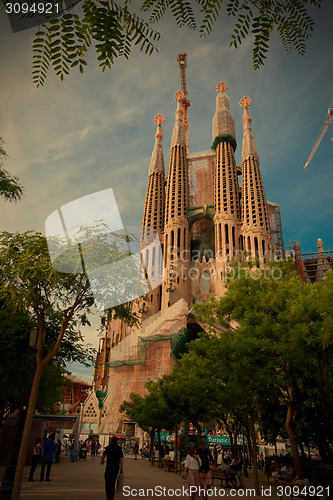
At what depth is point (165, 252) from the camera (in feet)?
216

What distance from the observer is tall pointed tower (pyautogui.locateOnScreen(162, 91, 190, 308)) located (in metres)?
61.3

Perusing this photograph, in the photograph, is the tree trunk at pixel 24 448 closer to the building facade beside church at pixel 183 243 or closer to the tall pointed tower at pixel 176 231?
the building facade beside church at pixel 183 243

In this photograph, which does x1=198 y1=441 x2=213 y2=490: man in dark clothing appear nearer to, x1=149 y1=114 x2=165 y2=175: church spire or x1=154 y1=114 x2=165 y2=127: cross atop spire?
x1=149 y1=114 x2=165 y2=175: church spire

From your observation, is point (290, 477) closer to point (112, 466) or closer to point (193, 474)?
point (193, 474)

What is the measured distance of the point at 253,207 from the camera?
6462cm

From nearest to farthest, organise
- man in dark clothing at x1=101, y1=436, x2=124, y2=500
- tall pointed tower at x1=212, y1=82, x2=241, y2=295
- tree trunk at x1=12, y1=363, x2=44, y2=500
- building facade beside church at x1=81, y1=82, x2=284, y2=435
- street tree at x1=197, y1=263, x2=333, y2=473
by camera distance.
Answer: tree trunk at x1=12, y1=363, x2=44, y2=500 < man in dark clothing at x1=101, y1=436, x2=124, y2=500 < street tree at x1=197, y1=263, x2=333, y2=473 < building facade beside church at x1=81, y1=82, x2=284, y2=435 < tall pointed tower at x1=212, y1=82, x2=241, y2=295

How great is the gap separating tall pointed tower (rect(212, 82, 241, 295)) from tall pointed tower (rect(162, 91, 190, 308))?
5815 millimetres

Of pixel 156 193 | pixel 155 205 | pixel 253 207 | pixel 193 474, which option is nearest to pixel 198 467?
pixel 193 474

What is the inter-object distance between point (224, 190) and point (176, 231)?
12.3 meters

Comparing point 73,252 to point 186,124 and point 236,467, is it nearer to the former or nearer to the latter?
point 236,467

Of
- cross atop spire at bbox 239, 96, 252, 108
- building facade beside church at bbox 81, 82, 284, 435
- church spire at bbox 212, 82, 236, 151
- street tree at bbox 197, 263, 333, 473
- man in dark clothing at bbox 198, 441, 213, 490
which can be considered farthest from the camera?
cross atop spire at bbox 239, 96, 252, 108

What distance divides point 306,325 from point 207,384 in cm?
745

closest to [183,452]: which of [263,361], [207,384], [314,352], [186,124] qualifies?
[207,384]

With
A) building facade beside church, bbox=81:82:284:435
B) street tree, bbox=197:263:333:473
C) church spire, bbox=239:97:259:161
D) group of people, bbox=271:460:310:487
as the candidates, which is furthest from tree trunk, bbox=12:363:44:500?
church spire, bbox=239:97:259:161
